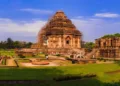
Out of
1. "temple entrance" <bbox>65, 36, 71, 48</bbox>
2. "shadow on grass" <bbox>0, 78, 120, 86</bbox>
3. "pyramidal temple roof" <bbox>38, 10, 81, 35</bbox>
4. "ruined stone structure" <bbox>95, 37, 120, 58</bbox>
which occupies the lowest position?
"shadow on grass" <bbox>0, 78, 120, 86</bbox>

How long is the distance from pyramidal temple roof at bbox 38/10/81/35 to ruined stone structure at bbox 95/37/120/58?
1440 cm

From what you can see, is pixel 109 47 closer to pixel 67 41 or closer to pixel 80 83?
pixel 67 41

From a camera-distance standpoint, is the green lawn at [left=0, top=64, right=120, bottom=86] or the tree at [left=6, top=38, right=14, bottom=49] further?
the tree at [left=6, top=38, right=14, bottom=49]

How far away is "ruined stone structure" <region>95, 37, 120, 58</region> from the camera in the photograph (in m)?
45.3

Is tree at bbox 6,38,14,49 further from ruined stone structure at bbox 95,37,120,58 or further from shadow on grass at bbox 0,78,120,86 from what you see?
shadow on grass at bbox 0,78,120,86

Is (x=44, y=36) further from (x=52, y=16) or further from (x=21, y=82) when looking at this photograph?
(x=21, y=82)

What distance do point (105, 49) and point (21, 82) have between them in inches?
1186

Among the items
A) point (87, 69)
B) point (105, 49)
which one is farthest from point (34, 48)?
point (87, 69)

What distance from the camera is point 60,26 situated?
6412 cm

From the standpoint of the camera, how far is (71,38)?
2532 inches

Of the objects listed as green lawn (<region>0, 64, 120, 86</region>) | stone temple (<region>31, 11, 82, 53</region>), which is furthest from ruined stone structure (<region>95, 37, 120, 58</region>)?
green lawn (<region>0, 64, 120, 86</region>)

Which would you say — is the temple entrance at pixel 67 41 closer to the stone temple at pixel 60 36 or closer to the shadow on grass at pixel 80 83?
the stone temple at pixel 60 36

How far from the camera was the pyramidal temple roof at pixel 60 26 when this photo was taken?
63.3 m

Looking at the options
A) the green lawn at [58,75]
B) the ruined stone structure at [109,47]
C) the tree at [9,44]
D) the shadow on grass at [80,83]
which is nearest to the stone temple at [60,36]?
the ruined stone structure at [109,47]
